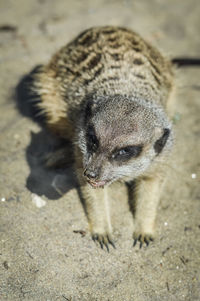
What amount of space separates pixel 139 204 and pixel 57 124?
4.05ft

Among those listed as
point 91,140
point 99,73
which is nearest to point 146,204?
point 91,140

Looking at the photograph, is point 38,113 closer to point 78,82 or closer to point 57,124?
point 57,124

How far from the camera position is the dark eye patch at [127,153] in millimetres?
2263

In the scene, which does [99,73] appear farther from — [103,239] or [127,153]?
[103,239]

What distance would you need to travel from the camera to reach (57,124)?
3.46 meters

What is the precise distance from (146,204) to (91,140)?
0.88m

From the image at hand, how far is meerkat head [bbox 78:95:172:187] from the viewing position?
2.23 meters

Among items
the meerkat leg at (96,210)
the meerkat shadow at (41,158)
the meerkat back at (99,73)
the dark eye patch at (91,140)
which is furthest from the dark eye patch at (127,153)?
the meerkat shadow at (41,158)

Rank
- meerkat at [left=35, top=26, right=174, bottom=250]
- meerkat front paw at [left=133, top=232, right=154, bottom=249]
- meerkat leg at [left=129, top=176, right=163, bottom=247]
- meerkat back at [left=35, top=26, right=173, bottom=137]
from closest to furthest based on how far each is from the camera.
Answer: meerkat at [left=35, top=26, right=174, bottom=250]
meerkat front paw at [left=133, top=232, right=154, bottom=249]
meerkat leg at [left=129, top=176, right=163, bottom=247]
meerkat back at [left=35, top=26, right=173, bottom=137]

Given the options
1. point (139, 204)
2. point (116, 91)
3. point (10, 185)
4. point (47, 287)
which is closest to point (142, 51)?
point (116, 91)

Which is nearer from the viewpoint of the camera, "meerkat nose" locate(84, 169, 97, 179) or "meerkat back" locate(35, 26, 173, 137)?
"meerkat nose" locate(84, 169, 97, 179)

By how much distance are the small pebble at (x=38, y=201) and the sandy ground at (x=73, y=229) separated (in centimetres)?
2

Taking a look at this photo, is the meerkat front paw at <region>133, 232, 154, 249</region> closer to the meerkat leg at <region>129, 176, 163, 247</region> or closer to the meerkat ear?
the meerkat leg at <region>129, 176, 163, 247</region>

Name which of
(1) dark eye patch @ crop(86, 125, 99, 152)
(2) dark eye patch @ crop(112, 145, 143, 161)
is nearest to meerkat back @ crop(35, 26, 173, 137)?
(1) dark eye patch @ crop(86, 125, 99, 152)
